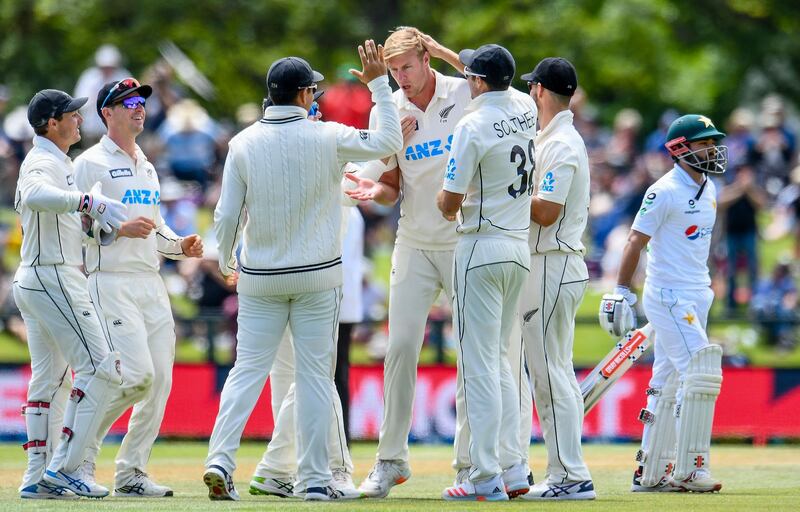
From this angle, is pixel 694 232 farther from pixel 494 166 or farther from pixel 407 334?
pixel 407 334

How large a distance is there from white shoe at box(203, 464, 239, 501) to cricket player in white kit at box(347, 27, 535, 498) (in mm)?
993

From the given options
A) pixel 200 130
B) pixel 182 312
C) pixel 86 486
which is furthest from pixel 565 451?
pixel 200 130

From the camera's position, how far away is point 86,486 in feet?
30.2

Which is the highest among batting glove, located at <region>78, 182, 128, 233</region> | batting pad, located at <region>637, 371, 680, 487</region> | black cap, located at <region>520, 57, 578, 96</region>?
black cap, located at <region>520, 57, 578, 96</region>

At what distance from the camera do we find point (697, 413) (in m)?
9.90

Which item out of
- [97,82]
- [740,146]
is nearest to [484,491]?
[97,82]

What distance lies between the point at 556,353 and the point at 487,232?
100cm

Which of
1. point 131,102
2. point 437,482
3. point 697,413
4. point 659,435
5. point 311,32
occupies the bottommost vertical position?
point 437,482

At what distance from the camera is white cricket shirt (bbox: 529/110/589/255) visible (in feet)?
30.1

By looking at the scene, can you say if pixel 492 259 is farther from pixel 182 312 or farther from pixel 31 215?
pixel 182 312

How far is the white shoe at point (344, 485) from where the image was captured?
9.25 m

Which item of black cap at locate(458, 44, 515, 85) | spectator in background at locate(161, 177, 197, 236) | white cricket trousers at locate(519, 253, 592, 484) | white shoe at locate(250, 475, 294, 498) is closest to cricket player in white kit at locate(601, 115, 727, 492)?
white cricket trousers at locate(519, 253, 592, 484)

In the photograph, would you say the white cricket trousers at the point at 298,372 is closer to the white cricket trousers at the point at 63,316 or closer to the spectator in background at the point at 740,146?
the white cricket trousers at the point at 63,316

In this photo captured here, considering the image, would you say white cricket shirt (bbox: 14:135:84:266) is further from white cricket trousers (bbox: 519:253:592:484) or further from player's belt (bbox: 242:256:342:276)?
white cricket trousers (bbox: 519:253:592:484)
